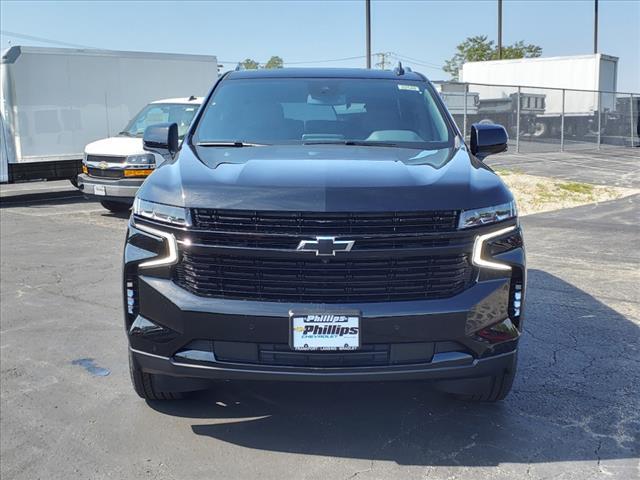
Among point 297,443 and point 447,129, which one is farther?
→ point 447,129

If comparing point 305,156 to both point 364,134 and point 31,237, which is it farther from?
point 31,237

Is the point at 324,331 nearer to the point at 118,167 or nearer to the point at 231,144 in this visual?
the point at 231,144

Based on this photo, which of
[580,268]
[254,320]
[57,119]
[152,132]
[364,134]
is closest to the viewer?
[254,320]

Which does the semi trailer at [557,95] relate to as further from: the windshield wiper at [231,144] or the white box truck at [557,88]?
the windshield wiper at [231,144]

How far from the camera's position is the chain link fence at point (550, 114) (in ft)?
75.0

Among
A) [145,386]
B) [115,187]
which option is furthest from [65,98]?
[145,386]

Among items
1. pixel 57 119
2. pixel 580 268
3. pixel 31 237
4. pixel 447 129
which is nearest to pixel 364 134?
pixel 447 129

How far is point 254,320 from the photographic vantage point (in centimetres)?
315

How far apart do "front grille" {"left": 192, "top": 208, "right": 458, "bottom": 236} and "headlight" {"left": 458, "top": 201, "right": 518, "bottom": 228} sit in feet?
0.42

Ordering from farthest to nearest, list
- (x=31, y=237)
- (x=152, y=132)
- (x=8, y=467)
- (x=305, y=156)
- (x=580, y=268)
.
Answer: (x=31, y=237), (x=580, y=268), (x=152, y=132), (x=305, y=156), (x=8, y=467)

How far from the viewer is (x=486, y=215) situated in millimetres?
3314

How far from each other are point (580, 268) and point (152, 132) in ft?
16.8

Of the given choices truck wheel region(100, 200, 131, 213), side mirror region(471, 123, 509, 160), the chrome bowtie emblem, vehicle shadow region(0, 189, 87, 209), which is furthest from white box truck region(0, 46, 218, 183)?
the chrome bowtie emblem

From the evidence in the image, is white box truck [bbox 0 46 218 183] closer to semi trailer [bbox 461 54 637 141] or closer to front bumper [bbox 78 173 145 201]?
front bumper [bbox 78 173 145 201]
